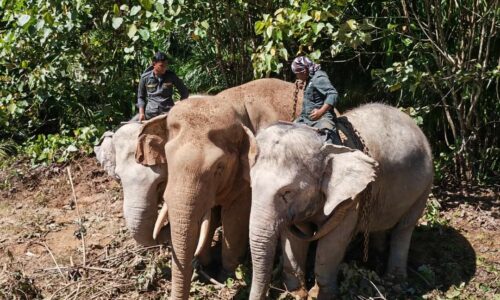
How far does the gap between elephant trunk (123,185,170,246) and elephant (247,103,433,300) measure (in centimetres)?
85

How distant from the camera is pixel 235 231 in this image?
5145 millimetres

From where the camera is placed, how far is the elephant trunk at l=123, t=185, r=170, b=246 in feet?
15.6

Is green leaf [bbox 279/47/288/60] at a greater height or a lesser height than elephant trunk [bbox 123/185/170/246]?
greater

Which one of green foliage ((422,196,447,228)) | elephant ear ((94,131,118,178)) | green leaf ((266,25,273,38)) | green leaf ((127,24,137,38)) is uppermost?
green leaf ((127,24,137,38))

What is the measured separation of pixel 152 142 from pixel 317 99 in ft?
4.01

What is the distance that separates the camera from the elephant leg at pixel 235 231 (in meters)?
5.08

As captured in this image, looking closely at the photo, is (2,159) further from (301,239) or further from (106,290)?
(301,239)

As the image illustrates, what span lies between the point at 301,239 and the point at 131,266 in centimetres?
152

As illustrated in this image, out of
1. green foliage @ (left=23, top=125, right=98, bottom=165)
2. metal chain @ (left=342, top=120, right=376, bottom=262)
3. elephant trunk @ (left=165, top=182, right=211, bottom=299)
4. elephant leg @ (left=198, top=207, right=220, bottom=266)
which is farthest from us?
green foliage @ (left=23, top=125, right=98, bottom=165)

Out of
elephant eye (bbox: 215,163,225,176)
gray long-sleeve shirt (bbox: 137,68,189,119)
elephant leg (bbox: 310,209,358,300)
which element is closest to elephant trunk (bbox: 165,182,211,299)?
elephant eye (bbox: 215,163,225,176)

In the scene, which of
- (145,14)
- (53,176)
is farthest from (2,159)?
(145,14)

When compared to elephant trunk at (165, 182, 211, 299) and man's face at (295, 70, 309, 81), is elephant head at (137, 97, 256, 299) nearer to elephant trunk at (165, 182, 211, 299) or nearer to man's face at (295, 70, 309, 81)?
elephant trunk at (165, 182, 211, 299)

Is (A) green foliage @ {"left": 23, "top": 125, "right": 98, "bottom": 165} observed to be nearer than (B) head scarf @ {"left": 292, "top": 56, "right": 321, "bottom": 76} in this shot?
No

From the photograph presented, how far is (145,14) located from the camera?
18.4 ft
